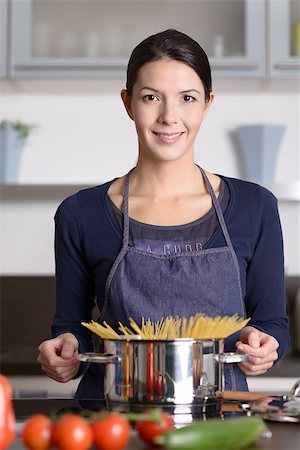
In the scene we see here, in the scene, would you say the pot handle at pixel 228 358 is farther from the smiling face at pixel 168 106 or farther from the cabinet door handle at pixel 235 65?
the cabinet door handle at pixel 235 65

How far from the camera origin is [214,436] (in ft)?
3.11

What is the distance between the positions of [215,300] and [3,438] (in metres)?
0.80

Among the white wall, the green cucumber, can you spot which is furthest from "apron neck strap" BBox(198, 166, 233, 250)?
the white wall

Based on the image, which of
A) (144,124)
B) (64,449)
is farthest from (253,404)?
(144,124)

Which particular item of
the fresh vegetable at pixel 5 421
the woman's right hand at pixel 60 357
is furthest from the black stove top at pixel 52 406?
the fresh vegetable at pixel 5 421

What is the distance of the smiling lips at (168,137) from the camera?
1708 millimetres

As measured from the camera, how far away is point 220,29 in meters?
3.43

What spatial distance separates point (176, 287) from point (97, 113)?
2087 millimetres

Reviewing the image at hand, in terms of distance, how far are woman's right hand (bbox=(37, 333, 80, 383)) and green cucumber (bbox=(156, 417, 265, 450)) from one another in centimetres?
55

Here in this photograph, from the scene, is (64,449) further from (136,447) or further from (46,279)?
(46,279)

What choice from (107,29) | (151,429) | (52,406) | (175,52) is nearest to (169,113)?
(175,52)

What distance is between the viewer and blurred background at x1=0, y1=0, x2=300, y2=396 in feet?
11.1

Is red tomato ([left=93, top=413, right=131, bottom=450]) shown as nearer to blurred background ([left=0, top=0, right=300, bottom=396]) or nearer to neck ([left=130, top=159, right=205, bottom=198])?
neck ([left=130, top=159, right=205, bottom=198])

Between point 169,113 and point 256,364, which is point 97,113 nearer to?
point 169,113
